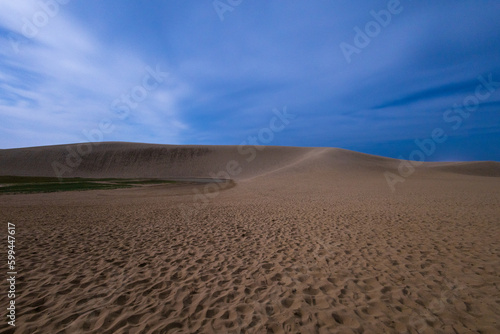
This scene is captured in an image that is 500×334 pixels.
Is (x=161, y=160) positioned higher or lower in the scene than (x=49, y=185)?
higher

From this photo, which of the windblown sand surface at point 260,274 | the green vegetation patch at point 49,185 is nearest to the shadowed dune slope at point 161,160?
the green vegetation patch at point 49,185

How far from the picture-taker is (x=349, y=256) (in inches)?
220

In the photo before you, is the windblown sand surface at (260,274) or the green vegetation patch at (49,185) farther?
the green vegetation patch at (49,185)

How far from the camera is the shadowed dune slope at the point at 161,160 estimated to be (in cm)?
5744

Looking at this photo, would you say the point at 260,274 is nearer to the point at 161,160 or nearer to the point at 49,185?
the point at 49,185

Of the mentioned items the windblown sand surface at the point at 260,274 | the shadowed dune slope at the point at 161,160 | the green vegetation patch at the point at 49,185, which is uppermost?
the shadowed dune slope at the point at 161,160

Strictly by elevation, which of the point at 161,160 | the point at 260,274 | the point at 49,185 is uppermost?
the point at 161,160

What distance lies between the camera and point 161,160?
66.8 m

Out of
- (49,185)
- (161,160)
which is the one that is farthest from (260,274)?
(161,160)

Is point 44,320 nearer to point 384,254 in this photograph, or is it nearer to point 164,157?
point 384,254

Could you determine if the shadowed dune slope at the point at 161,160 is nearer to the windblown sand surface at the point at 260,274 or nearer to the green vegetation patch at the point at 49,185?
the green vegetation patch at the point at 49,185

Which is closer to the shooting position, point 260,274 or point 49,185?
point 260,274

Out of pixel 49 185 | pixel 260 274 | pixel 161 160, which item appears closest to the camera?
pixel 260 274

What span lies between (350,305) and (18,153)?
345 ft
